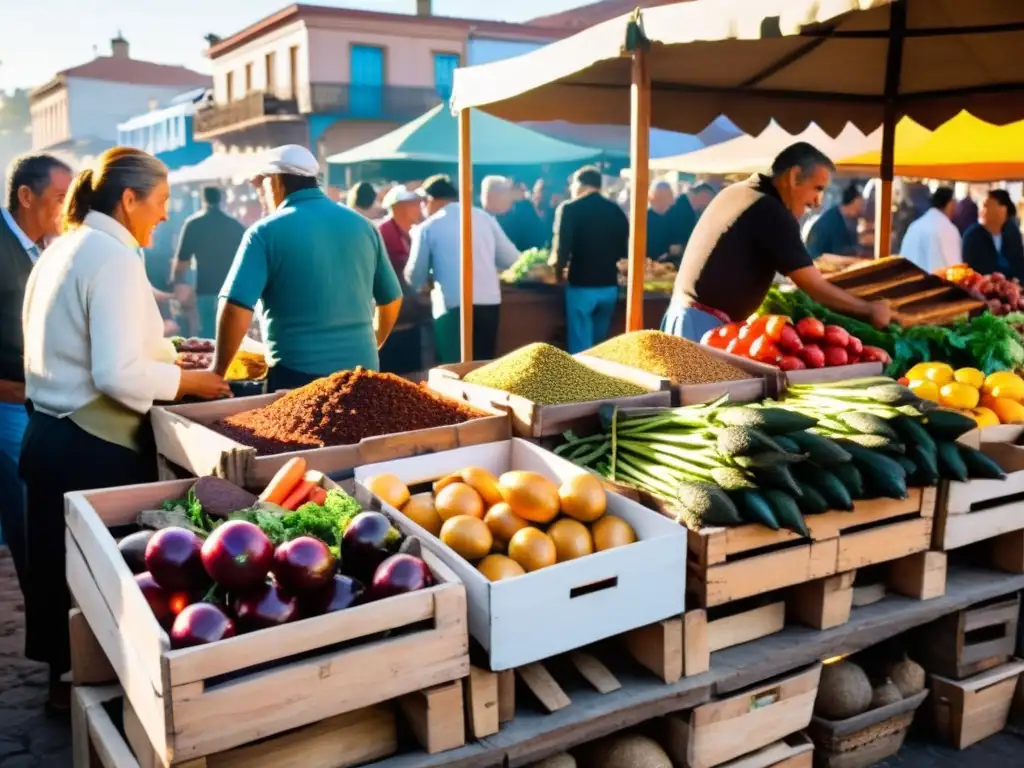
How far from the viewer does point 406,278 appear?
7699 mm

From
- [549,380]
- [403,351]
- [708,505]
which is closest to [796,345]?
[549,380]

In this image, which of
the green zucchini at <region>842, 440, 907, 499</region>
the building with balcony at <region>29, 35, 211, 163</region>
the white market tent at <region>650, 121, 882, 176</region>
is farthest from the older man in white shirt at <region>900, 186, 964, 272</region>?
the building with balcony at <region>29, 35, 211, 163</region>

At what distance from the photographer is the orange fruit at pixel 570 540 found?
2400 mm

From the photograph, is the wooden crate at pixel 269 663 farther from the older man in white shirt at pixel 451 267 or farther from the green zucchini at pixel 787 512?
the older man in white shirt at pixel 451 267

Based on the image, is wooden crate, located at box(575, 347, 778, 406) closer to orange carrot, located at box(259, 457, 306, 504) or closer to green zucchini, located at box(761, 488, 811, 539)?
green zucchini, located at box(761, 488, 811, 539)

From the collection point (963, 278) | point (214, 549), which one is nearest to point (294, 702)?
point (214, 549)

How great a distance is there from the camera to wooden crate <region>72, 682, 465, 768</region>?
198 centimetres

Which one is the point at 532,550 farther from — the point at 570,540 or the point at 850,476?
the point at 850,476

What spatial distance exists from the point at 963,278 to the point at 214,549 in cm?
477

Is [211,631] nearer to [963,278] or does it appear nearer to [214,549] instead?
[214,549]

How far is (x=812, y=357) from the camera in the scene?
12.6ft

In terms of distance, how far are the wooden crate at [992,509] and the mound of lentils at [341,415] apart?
1.45 m

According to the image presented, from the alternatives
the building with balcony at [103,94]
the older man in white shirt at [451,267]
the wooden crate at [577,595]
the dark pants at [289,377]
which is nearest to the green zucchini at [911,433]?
the wooden crate at [577,595]

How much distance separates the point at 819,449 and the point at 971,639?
1.16 metres
